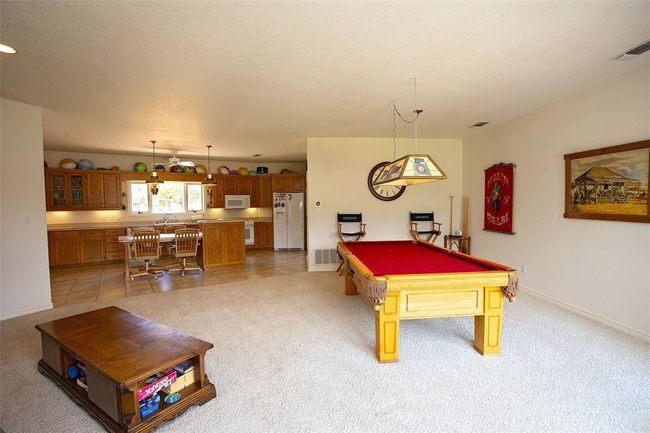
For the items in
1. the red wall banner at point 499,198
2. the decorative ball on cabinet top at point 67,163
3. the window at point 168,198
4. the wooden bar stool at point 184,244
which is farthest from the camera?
the window at point 168,198

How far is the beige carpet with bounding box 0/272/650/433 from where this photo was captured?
6.46 ft

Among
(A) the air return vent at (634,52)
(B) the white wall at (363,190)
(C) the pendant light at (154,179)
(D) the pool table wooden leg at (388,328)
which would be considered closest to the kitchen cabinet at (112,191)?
(C) the pendant light at (154,179)

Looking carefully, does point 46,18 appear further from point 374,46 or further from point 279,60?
point 374,46

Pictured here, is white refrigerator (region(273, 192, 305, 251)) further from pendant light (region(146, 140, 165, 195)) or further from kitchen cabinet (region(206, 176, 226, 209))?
pendant light (region(146, 140, 165, 195))

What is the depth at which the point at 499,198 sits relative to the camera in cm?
512

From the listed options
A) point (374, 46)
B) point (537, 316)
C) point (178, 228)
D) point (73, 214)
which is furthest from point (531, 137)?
point (73, 214)

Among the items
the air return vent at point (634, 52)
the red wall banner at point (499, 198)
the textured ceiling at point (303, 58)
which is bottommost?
the red wall banner at point (499, 198)

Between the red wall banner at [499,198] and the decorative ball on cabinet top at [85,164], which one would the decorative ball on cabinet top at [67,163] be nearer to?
→ the decorative ball on cabinet top at [85,164]

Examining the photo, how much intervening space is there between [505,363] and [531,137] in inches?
130

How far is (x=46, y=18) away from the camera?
211cm

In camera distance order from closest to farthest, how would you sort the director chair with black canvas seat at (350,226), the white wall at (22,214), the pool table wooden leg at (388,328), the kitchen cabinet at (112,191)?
the pool table wooden leg at (388,328) < the white wall at (22,214) < the director chair with black canvas seat at (350,226) < the kitchen cabinet at (112,191)

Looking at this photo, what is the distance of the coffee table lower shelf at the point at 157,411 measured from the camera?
1863 mm

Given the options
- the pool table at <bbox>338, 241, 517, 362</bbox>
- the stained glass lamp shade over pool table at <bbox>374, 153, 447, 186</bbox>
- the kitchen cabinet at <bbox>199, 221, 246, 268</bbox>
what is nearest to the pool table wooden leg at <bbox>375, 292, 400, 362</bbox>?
the pool table at <bbox>338, 241, 517, 362</bbox>

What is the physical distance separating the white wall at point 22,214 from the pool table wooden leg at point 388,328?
425 centimetres
